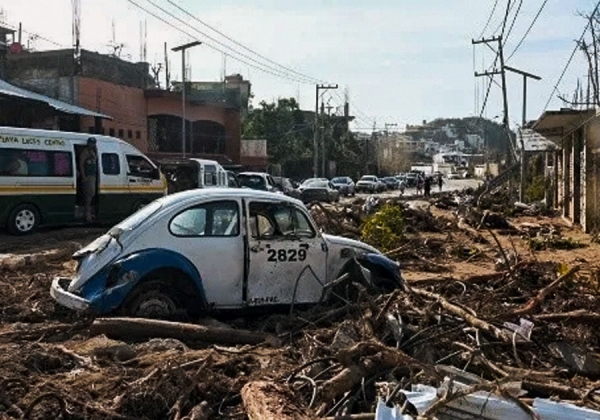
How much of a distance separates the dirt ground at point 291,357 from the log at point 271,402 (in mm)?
24

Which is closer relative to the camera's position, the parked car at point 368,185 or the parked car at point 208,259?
the parked car at point 208,259

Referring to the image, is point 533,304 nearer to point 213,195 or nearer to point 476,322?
point 476,322

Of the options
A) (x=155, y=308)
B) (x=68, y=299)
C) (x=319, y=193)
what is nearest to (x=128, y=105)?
(x=319, y=193)

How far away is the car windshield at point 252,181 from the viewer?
2853 centimetres

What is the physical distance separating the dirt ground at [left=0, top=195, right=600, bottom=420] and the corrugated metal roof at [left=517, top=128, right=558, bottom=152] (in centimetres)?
2419

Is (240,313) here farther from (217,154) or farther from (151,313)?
(217,154)

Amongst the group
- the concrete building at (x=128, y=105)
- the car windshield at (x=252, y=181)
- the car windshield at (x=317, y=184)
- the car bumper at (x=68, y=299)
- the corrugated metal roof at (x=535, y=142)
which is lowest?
the car bumper at (x=68, y=299)

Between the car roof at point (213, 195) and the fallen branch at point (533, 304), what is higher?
the car roof at point (213, 195)

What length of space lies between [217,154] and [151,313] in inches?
1502

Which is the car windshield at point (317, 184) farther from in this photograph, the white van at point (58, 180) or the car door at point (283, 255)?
the car door at point (283, 255)

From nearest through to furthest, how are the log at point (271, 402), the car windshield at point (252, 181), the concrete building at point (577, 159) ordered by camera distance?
the log at point (271, 402)
the concrete building at point (577, 159)
the car windshield at point (252, 181)

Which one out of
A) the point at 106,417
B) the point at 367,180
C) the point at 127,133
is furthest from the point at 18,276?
the point at 367,180

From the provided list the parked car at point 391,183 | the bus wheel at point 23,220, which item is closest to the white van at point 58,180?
the bus wheel at point 23,220

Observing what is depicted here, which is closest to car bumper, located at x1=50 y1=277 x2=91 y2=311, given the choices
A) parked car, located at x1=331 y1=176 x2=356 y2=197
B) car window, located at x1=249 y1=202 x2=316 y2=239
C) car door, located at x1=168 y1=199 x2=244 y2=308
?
car door, located at x1=168 y1=199 x2=244 y2=308
